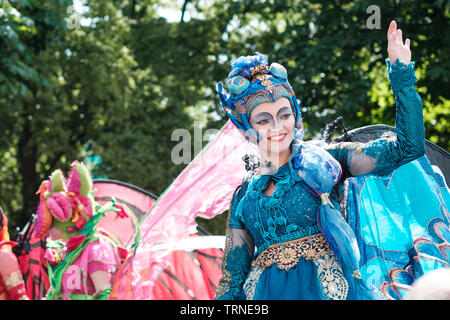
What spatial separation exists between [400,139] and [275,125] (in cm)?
57

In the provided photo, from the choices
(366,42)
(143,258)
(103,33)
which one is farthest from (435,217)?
(103,33)

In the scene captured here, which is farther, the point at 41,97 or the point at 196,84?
the point at 196,84

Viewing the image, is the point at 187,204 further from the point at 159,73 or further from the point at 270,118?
the point at 159,73

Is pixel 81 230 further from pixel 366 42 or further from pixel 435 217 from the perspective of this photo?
pixel 366 42

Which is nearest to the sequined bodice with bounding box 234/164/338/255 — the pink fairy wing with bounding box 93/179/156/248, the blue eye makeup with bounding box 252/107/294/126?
the blue eye makeup with bounding box 252/107/294/126

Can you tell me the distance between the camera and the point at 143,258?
215 inches

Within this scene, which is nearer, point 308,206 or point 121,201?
point 308,206

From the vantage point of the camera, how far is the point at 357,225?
296cm

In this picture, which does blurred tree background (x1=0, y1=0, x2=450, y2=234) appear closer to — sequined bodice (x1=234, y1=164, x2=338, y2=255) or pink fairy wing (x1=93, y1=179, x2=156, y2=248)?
pink fairy wing (x1=93, y1=179, x2=156, y2=248)

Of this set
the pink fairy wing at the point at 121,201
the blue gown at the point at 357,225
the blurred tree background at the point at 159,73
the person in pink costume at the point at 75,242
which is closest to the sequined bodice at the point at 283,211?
the blue gown at the point at 357,225

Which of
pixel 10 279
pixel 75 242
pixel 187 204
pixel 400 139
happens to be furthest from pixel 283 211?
pixel 10 279

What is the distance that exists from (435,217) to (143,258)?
3012 mm

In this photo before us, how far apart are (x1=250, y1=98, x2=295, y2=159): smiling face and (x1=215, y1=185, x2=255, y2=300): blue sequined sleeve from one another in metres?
0.31

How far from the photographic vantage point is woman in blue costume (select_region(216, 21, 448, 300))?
2.55m
